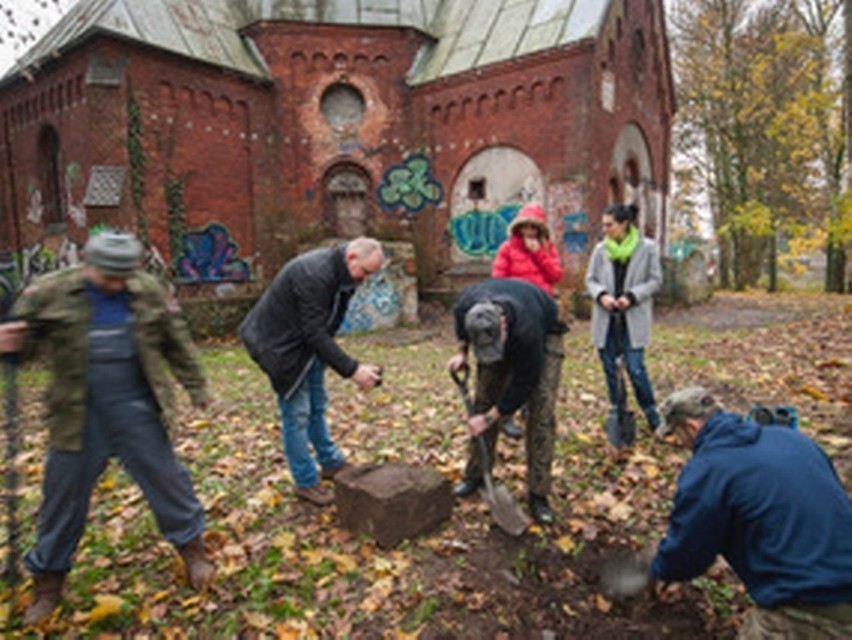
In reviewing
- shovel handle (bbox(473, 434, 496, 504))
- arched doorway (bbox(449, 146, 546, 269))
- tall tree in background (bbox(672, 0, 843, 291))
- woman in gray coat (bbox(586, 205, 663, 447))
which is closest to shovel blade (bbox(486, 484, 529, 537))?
shovel handle (bbox(473, 434, 496, 504))

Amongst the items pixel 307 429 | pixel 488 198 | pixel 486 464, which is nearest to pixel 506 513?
pixel 486 464

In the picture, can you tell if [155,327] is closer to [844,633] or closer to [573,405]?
[844,633]

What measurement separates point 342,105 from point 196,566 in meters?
14.5

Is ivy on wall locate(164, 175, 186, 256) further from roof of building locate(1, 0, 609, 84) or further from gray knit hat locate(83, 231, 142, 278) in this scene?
gray knit hat locate(83, 231, 142, 278)

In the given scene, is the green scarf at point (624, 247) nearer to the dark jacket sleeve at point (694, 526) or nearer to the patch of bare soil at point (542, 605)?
the patch of bare soil at point (542, 605)

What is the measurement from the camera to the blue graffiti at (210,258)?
13.3 meters

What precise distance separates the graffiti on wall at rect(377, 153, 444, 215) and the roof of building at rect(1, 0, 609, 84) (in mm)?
2338

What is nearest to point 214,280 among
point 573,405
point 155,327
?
point 573,405

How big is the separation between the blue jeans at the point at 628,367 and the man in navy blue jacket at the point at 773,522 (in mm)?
2567

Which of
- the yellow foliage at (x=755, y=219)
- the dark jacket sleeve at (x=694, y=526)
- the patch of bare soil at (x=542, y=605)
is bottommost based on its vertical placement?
the patch of bare soil at (x=542, y=605)

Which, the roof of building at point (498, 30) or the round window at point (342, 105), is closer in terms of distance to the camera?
the roof of building at point (498, 30)

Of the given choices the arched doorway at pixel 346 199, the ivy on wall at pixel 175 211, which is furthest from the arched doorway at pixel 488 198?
the ivy on wall at pixel 175 211

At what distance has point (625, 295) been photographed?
4.77 m

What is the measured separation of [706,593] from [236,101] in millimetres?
14741
